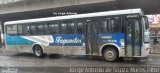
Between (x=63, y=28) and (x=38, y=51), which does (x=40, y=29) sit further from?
(x=63, y=28)

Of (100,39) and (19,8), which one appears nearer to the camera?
(100,39)

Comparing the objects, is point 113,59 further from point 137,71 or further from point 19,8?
point 19,8

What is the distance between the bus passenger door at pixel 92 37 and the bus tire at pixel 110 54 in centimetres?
60

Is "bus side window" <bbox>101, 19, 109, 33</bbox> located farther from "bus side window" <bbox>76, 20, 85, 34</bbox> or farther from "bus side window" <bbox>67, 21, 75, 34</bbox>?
"bus side window" <bbox>67, 21, 75, 34</bbox>

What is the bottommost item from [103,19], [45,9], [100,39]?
[100,39]

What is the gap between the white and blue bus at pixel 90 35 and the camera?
47.5ft

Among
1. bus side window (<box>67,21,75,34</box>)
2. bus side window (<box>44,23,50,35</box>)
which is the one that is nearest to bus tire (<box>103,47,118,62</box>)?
bus side window (<box>67,21,75,34</box>)

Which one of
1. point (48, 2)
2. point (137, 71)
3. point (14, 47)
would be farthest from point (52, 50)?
point (48, 2)

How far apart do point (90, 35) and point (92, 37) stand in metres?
0.18

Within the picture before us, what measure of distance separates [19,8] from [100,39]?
58.9ft

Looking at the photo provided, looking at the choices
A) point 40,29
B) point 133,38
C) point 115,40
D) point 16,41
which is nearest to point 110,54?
point 115,40

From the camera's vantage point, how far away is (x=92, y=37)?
52.4 ft

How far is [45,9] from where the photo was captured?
2884cm

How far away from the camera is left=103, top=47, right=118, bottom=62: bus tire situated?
49.7ft
